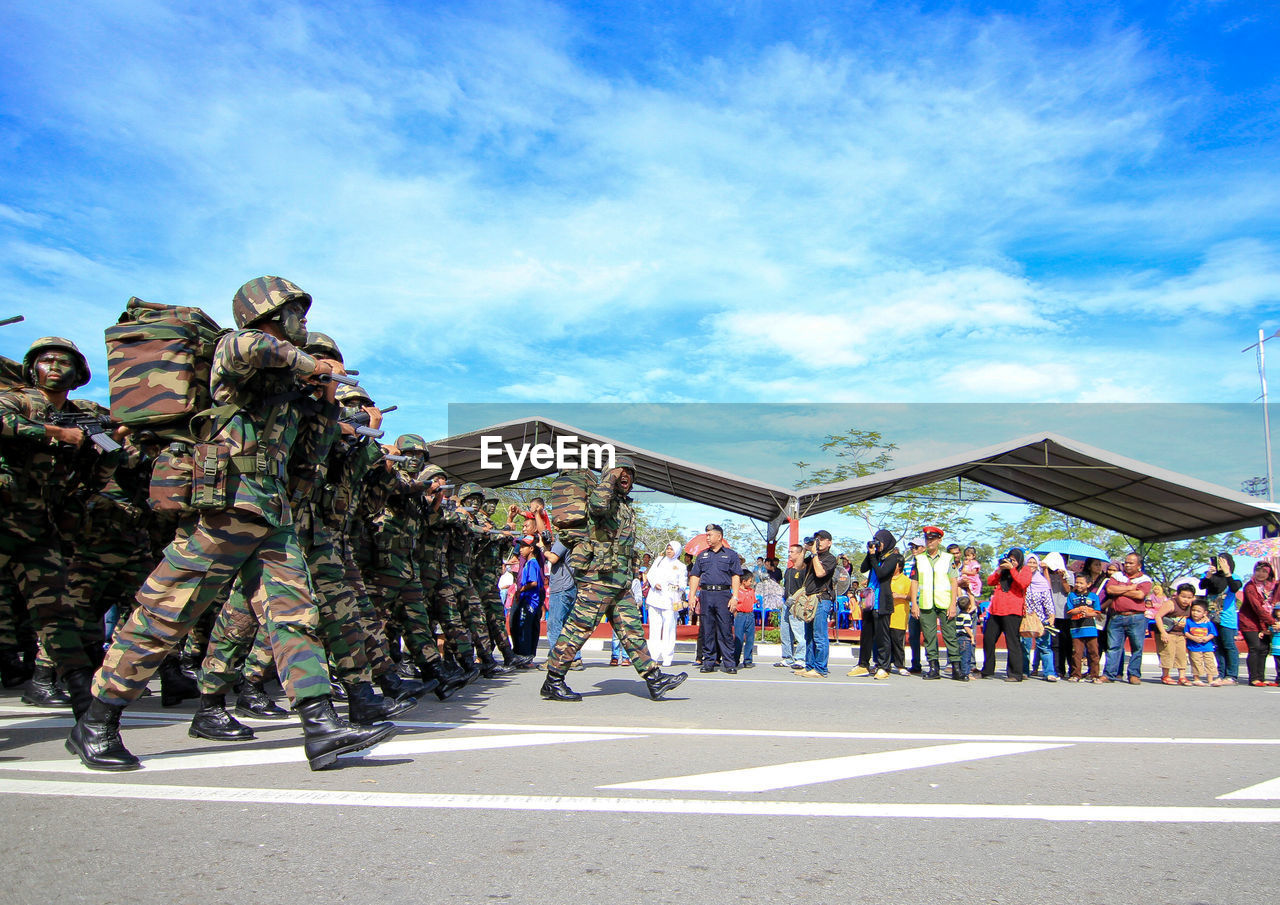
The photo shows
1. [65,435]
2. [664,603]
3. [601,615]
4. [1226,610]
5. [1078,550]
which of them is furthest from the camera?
[1078,550]

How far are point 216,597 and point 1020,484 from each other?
23443 mm

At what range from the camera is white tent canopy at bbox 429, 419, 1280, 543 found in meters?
19.5

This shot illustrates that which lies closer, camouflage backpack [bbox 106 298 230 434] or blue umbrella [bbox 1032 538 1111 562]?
camouflage backpack [bbox 106 298 230 434]

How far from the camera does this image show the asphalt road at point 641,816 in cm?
266

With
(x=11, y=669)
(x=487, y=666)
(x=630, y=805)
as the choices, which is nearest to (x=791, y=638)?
(x=487, y=666)

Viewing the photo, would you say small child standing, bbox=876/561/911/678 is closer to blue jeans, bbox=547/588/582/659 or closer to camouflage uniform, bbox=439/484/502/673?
blue jeans, bbox=547/588/582/659

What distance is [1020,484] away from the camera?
23.9 metres

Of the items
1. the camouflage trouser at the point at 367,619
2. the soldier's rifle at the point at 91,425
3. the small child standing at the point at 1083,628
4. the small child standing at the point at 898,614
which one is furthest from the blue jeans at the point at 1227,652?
the soldier's rifle at the point at 91,425

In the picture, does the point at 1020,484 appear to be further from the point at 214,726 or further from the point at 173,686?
the point at 214,726

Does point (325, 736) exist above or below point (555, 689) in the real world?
above

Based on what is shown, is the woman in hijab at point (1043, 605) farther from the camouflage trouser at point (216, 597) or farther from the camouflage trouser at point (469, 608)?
the camouflage trouser at point (216, 597)

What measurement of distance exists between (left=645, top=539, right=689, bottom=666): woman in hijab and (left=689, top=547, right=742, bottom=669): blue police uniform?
1.87ft

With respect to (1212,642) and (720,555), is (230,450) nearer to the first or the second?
(720,555)

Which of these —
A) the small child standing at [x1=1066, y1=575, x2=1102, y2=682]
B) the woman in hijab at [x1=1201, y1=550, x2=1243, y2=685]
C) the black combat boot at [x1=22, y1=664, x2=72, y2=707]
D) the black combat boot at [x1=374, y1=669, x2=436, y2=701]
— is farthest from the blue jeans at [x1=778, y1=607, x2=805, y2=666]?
the black combat boot at [x1=22, y1=664, x2=72, y2=707]
